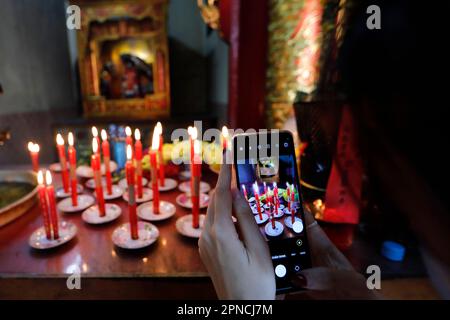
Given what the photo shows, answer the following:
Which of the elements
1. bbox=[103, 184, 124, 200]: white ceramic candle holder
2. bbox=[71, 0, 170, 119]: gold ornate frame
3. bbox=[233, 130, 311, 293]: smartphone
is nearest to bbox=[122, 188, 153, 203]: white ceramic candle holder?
bbox=[103, 184, 124, 200]: white ceramic candle holder

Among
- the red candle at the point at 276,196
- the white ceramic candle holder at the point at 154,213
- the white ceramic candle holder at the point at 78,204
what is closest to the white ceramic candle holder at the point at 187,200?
the white ceramic candle holder at the point at 154,213

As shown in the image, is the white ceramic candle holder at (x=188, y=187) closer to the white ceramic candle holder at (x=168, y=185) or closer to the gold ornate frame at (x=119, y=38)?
the white ceramic candle holder at (x=168, y=185)

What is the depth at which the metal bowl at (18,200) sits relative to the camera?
639 millimetres

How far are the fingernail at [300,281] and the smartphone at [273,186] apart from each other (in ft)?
0.09

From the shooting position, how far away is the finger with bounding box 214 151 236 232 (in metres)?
0.33

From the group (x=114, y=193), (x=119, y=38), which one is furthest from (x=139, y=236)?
(x=119, y=38)

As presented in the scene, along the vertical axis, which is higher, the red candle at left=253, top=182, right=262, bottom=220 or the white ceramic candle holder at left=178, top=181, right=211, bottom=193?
the red candle at left=253, top=182, right=262, bottom=220

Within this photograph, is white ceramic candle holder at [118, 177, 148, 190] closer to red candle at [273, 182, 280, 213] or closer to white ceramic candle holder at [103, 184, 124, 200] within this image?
white ceramic candle holder at [103, 184, 124, 200]

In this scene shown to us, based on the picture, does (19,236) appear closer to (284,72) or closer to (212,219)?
(212,219)

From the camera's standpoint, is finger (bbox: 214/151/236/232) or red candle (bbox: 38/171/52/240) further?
red candle (bbox: 38/171/52/240)

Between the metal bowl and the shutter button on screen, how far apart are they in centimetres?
64

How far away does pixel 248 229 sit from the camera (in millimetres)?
333

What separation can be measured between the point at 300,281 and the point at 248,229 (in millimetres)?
120
